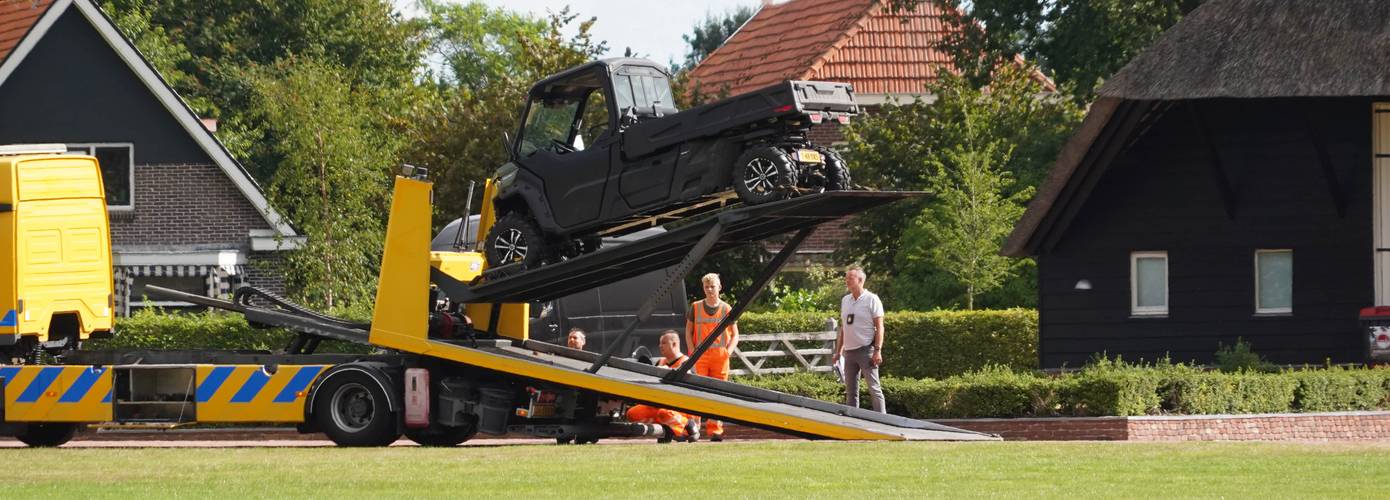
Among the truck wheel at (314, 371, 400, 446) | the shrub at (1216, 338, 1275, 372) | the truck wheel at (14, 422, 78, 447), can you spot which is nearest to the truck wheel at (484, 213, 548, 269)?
the truck wheel at (314, 371, 400, 446)

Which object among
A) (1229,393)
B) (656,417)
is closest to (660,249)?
(656,417)

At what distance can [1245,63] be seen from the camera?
95.7ft

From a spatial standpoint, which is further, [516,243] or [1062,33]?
[1062,33]

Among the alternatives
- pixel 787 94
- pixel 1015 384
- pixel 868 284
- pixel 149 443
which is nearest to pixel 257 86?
pixel 868 284

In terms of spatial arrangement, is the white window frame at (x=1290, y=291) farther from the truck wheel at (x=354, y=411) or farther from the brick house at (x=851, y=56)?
the brick house at (x=851, y=56)

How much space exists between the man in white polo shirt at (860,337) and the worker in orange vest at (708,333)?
1133 millimetres

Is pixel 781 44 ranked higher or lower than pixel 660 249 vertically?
higher

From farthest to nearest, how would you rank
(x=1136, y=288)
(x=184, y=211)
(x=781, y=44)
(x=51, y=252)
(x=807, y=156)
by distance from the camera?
(x=781, y=44), (x=184, y=211), (x=1136, y=288), (x=51, y=252), (x=807, y=156)

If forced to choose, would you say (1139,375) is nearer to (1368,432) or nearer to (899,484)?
(1368,432)

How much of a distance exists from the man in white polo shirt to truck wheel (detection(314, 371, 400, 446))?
14.9ft

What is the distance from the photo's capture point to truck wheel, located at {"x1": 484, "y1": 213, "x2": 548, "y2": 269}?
1911 cm

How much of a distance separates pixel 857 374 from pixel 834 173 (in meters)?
3.44

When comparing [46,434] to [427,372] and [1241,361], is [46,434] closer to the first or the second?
[427,372]

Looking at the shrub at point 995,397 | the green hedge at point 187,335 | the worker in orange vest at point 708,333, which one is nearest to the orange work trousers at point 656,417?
the worker in orange vest at point 708,333
